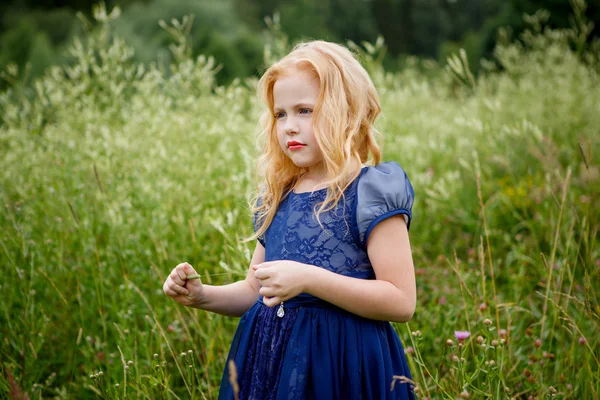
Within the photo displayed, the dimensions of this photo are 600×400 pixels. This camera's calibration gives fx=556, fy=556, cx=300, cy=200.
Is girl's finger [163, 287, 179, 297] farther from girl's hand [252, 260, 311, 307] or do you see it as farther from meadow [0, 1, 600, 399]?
girl's hand [252, 260, 311, 307]

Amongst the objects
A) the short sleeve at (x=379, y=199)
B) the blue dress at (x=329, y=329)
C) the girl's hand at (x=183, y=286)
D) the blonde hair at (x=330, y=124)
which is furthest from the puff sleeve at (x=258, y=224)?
the short sleeve at (x=379, y=199)

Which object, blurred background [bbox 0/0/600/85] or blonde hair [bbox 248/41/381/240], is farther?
blurred background [bbox 0/0/600/85]

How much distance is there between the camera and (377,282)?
4.50ft

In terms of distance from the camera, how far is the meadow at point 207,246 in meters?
1.86

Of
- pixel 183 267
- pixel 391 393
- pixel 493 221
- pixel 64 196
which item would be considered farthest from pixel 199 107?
pixel 391 393

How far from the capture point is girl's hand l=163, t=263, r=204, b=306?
4.80 feet

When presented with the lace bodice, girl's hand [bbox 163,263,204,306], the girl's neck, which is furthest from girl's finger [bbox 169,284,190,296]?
→ the girl's neck

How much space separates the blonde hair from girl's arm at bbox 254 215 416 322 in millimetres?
169

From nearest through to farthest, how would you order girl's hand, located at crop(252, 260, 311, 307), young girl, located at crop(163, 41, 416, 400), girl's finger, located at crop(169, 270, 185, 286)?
girl's hand, located at crop(252, 260, 311, 307)
young girl, located at crop(163, 41, 416, 400)
girl's finger, located at crop(169, 270, 185, 286)

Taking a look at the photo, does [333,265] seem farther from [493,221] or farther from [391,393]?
[493,221]

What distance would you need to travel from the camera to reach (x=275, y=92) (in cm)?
153

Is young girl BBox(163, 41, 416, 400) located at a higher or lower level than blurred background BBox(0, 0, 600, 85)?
lower

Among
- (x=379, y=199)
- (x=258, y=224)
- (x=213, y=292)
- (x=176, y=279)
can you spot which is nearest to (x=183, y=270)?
(x=176, y=279)

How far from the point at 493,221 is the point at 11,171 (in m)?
2.72
